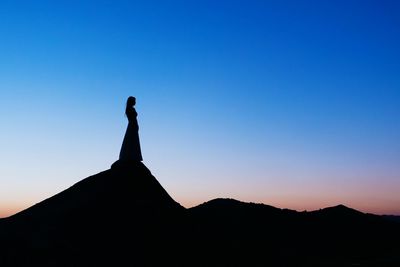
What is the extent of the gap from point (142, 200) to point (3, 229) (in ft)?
16.8

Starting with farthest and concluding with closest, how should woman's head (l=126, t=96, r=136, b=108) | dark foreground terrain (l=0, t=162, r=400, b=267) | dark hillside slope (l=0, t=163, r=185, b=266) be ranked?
1. woman's head (l=126, t=96, r=136, b=108)
2. dark foreground terrain (l=0, t=162, r=400, b=267)
3. dark hillside slope (l=0, t=163, r=185, b=266)

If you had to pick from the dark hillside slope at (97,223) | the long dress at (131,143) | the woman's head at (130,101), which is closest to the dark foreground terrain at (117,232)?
the dark hillside slope at (97,223)

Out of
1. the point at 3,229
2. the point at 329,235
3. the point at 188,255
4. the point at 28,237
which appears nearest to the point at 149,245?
the point at 188,255

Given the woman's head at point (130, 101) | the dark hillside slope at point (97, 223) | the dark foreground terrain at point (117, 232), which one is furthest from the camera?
the woman's head at point (130, 101)

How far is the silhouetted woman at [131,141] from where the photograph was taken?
16.5 metres

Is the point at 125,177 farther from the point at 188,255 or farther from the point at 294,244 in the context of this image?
the point at 294,244

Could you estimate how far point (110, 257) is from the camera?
14273 millimetres

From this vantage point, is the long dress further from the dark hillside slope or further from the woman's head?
the dark hillside slope

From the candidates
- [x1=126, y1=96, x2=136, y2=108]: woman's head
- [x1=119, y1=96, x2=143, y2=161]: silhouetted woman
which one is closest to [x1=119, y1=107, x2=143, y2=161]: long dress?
[x1=119, y1=96, x2=143, y2=161]: silhouetted woman

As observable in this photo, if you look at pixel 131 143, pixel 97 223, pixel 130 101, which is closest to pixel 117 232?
pixel 97 223

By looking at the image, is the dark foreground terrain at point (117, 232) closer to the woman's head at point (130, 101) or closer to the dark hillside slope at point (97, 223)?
the dark hillside slope at point (97, 223)

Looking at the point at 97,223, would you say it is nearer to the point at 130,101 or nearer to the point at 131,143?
the point at 131,143

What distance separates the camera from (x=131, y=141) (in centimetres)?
1656

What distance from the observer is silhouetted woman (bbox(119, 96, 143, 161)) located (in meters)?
16.5
